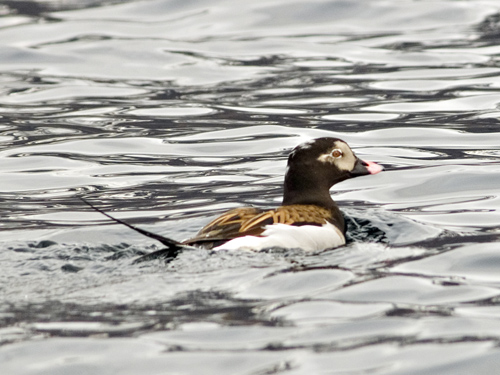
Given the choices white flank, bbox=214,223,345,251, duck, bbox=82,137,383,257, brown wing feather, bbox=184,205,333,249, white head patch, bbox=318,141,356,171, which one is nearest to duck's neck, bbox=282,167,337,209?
duck, bbox=82,137,383,257

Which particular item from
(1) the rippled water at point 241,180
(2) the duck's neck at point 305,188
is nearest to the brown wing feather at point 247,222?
(1) the rippled water at point 241,180

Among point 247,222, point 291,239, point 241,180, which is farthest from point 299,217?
point 241,180

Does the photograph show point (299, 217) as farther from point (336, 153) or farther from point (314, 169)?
point (336, 153)

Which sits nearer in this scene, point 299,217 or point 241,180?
point 299,217

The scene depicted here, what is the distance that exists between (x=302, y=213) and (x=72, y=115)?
277 inches

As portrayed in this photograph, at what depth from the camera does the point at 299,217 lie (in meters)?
6.87

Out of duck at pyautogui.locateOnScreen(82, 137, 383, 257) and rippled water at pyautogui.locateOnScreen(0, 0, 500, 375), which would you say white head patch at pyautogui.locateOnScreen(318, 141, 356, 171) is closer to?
duck at pyautogui.locateOnScreen(82, 137, 383, 257)

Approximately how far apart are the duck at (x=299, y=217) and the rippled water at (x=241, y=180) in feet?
0.59

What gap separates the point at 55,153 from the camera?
11.3m

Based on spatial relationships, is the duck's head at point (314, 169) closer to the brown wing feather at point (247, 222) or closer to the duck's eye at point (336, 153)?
the duck's eye at point (336, 153)

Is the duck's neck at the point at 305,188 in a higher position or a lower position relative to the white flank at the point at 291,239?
higher

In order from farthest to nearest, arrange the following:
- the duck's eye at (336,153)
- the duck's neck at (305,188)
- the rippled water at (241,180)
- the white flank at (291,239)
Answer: the duck's eye at (336,153) < the duck's neck at (305,188) < the white flank at (291,239) < the rippled water at (241,180)

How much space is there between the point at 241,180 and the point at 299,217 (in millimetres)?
3134

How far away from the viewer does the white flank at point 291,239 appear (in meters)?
6.42
